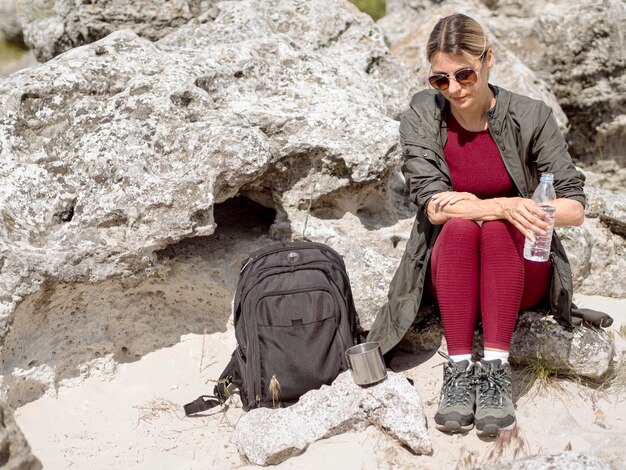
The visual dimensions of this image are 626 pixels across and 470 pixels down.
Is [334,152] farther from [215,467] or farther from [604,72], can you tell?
[604,72]

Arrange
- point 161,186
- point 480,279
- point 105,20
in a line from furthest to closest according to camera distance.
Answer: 1. point 105,20
2. point 161,186
3. point 480,279

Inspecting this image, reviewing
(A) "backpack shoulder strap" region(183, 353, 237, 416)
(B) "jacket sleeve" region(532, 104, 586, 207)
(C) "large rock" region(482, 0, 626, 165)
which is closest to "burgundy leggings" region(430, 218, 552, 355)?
(B) "jacket sleeve" region(532, 104, 586, 207)

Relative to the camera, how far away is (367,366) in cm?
386

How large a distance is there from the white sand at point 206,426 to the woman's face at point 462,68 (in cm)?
154

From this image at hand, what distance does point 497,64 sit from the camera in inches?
266

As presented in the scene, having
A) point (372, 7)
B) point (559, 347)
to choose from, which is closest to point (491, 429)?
point (559, 347)

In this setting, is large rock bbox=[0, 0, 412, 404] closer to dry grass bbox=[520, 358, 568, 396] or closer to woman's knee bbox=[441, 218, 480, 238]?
woman's knee bbox=[441, 218, 480, 238]

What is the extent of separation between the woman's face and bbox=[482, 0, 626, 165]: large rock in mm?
3479

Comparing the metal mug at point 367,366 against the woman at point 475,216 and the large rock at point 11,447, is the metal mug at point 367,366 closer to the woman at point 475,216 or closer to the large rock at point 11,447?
the woman at point 475,216

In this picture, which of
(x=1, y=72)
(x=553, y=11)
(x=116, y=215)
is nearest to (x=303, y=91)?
(x=116, y=215)

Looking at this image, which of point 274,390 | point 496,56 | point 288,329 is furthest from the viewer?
point 496,56

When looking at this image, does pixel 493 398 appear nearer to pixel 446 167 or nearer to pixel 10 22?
pixel 446 167

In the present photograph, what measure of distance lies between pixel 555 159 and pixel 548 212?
37 centimetres

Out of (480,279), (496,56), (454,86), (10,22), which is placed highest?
(454,86)
